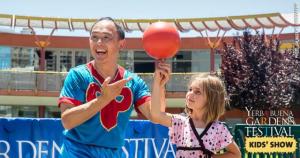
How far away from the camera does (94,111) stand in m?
→ 3.50

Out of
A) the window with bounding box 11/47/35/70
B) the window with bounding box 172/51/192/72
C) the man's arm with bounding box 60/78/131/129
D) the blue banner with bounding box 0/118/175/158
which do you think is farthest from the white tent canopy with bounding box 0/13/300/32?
the man's arm with bounding box 60/78/131/129

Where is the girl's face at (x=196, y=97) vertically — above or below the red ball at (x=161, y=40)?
below

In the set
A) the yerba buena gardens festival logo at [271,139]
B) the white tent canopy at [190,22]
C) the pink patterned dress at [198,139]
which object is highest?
the white tent canopy at [190,22]

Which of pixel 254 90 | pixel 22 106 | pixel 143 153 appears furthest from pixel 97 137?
pixel 22 106

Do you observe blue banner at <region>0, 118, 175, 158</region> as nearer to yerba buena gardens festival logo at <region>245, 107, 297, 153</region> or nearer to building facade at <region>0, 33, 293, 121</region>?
yerba buena gardens festival logo at <region>245, 107, 297, 153</region>

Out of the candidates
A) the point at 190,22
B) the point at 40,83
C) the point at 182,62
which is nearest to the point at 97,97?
the point at 40,83

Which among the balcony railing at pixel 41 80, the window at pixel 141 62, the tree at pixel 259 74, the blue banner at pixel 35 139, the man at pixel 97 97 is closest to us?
the man at pixel 97 97

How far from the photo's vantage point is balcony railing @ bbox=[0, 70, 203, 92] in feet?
93.0

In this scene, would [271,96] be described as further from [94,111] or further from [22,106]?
[94,111]

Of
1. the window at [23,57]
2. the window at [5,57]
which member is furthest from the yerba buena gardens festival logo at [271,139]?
the window at [23,57]

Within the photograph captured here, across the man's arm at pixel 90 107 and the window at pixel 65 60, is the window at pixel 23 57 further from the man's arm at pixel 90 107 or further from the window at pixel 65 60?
the man's arm at pixel 90 107

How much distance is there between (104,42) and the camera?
387cm

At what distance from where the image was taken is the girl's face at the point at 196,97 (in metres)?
4.17

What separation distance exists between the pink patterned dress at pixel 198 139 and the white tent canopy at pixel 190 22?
24.6 m
